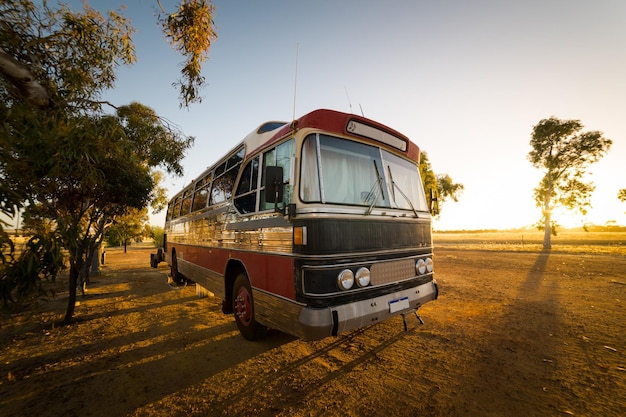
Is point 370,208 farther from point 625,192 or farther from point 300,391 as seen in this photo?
point 625,192

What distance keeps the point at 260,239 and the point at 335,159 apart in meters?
1.67

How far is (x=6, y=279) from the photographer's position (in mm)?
2459

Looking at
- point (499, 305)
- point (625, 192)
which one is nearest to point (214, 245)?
point (499, 305)

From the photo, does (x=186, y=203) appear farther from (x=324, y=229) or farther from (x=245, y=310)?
(x=324, y=229)

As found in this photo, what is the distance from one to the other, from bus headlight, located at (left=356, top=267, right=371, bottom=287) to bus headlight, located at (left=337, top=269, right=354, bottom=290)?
0.10 metres

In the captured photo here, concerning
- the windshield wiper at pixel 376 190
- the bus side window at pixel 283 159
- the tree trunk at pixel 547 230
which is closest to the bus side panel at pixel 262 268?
the bus side window at pixel 283 159

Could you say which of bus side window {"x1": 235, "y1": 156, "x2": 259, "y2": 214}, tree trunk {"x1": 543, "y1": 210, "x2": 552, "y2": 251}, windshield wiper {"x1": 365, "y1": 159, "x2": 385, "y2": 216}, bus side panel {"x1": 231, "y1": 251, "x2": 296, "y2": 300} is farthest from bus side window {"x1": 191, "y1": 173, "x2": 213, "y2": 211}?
tree trunk {"x1": 543, "y1": 210, "x2": 552, "y2": 251}

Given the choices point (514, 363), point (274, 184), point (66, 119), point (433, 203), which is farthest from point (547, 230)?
point (66, 119)

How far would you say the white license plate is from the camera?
3776mm

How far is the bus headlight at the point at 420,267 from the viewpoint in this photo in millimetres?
4493

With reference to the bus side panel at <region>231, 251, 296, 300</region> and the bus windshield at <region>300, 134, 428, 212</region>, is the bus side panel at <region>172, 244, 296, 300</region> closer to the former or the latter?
the bus side panel at <region>231, 251, 296, 300</region>

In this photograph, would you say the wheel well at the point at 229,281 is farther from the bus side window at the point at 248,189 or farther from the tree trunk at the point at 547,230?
the tree trunk at the point at 547,230

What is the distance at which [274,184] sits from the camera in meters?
3.41

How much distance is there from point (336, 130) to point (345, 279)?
1987 mm
